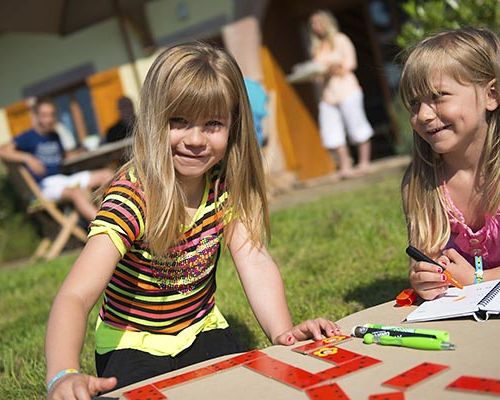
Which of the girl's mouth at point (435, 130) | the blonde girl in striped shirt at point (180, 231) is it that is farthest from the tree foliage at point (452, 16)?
the blonde girl in striped shirt at point (180, 231)

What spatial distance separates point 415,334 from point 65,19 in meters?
7.76

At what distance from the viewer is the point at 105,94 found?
9008 millimetres

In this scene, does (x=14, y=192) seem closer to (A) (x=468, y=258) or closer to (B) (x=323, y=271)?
(B) (x=323, y=271)

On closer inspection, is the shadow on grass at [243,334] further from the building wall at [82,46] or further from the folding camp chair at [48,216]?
the building wall at [82,46]

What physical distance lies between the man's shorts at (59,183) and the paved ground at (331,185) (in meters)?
1.88

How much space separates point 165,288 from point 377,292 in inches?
48.8

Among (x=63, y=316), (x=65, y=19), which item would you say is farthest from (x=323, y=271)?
(x=65, y=19)

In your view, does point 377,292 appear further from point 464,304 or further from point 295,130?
point 295,130

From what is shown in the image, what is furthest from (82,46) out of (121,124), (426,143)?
(426,143)

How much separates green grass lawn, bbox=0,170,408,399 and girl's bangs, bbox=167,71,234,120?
75 centimetres

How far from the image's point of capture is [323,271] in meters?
3.61

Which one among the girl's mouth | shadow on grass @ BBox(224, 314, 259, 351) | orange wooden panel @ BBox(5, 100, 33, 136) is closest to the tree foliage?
shadow on grass @ BBox(224, 314, 259, 351)

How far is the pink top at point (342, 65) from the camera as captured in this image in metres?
7.12

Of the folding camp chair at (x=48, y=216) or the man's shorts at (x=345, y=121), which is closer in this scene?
the folding camp chair at (x=48, y=216)
